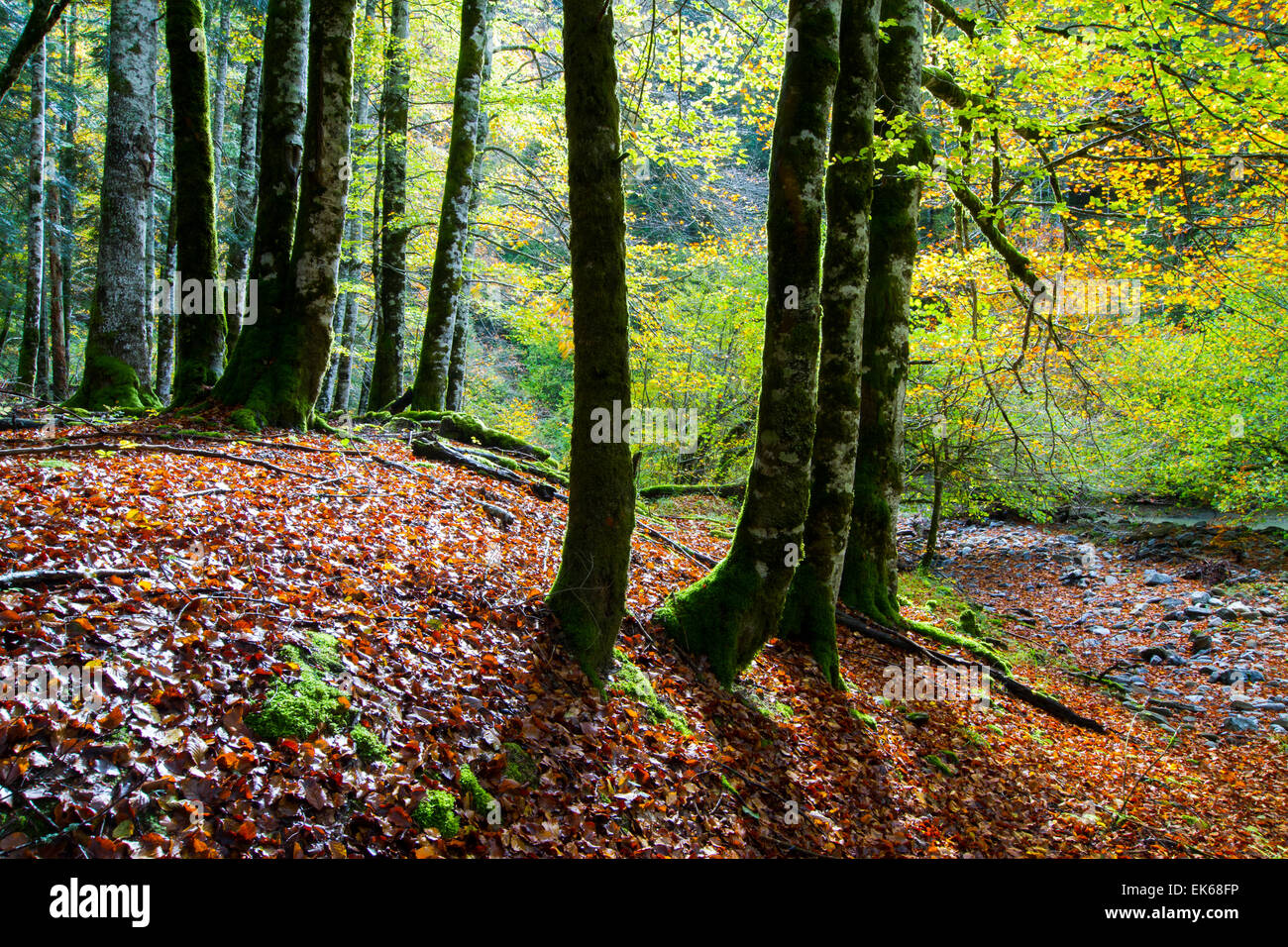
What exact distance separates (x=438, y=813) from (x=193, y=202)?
866 cm

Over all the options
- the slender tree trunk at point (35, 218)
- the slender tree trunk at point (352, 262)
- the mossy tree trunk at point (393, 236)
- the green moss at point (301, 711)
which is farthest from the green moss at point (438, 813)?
the slender tree trunk at point (35, 218)

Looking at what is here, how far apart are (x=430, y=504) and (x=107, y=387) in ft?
15.6

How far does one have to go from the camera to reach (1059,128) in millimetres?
7285

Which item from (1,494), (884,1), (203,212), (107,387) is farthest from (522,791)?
(884,1)

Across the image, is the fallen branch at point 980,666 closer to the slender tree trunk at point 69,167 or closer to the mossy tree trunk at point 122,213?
the mossy tree trunk at point 122,213

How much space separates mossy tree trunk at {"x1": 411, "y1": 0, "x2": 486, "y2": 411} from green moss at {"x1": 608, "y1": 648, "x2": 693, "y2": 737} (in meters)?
7.50

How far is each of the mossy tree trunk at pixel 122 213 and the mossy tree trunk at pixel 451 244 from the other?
3899 millimetres

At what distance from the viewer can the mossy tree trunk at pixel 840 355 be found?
275 inches

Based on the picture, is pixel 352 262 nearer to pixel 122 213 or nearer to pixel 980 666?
pixel 122 213

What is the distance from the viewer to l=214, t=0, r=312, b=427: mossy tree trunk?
310 inches

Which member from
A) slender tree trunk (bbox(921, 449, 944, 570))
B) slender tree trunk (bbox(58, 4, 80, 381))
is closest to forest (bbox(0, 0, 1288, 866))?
slender tree trunk (bbox(921, 449, 944, 570))

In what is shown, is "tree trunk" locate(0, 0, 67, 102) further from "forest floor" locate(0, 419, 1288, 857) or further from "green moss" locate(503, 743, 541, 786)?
"green moss" locate(503, 743, 541, 786)

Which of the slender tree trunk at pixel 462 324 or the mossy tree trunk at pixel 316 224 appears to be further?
the slender tree trunk at pixel 462 324

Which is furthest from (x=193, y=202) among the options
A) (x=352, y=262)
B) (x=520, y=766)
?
(x=520, y=766)
